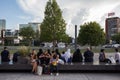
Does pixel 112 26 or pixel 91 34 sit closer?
pixel 91 34

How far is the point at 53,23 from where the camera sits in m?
60.7

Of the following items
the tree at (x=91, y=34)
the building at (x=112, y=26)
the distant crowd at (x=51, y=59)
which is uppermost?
the building at (x=112, y=26)

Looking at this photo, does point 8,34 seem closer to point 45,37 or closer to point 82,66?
point 45,37

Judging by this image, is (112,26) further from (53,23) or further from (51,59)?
(51,59)

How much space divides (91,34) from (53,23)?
17.1 meters

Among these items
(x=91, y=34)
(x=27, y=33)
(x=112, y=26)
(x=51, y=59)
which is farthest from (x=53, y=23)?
(x=112, y=26)

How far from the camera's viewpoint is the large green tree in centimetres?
6050

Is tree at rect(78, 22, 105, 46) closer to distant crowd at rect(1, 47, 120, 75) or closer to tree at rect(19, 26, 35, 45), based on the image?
tree at rect(19, 26, 35, 45)

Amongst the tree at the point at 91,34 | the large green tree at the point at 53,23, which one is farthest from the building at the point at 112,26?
the large green tree at the point at 53,23

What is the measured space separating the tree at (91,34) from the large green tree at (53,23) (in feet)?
46.0

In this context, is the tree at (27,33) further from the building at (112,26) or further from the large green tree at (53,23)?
the building at (112,26)

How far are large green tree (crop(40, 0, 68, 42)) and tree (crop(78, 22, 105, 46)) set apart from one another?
14.0 metres

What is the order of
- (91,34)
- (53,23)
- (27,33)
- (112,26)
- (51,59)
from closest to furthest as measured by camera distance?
(51,59) → (53,23) → (91,34) → (27,33) → (112,26)

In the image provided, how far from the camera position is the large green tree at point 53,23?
6050 cm
